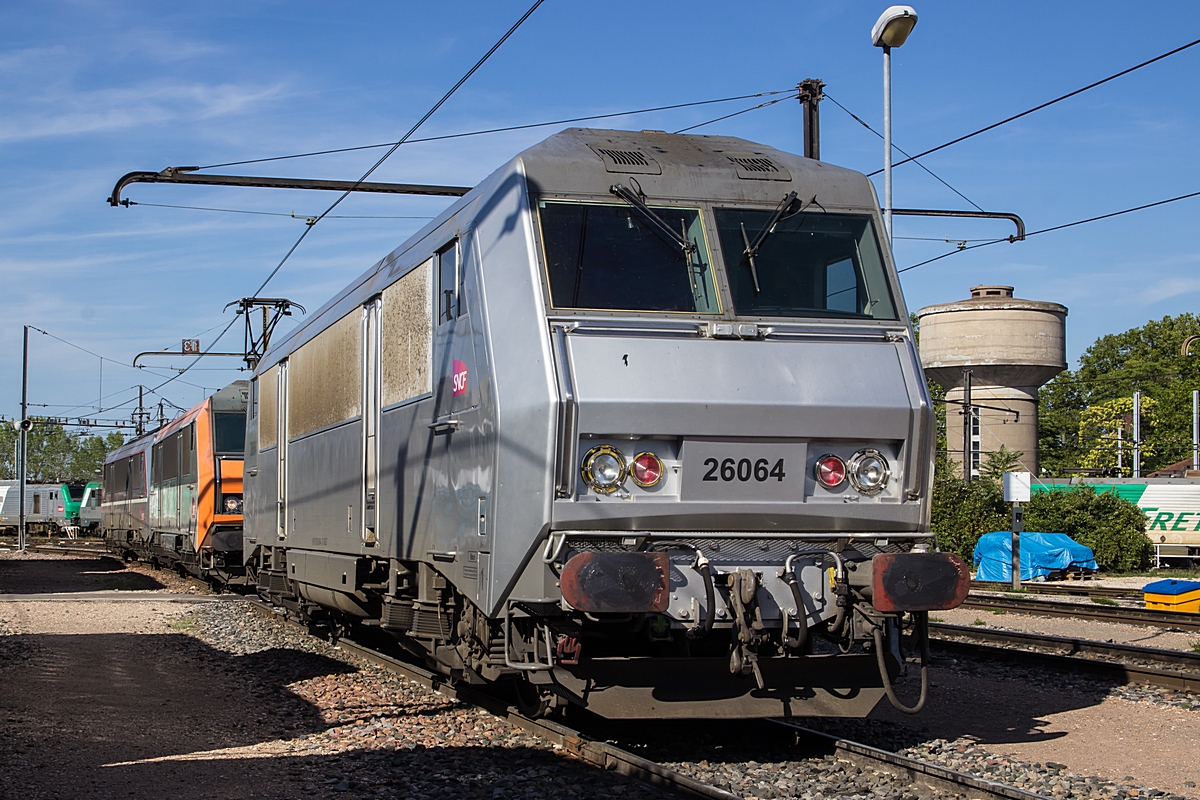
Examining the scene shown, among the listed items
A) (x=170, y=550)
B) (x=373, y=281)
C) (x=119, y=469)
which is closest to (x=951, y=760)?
(x=373, y=281)

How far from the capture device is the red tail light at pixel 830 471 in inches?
268

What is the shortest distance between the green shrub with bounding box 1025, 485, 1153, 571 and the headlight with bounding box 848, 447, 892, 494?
25.1 metres

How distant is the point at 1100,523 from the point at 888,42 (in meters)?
18.7

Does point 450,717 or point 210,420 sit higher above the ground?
point 210,420

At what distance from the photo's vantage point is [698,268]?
23.3 ft

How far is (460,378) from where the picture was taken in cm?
744

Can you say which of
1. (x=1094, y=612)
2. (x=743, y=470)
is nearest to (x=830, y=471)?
(x=743, y=470)

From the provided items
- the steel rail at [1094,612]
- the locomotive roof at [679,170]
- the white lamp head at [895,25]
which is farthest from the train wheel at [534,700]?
the white lamp head at [895,25]

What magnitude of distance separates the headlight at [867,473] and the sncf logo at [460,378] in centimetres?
238

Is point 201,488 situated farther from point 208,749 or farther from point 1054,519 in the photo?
point 1054,519

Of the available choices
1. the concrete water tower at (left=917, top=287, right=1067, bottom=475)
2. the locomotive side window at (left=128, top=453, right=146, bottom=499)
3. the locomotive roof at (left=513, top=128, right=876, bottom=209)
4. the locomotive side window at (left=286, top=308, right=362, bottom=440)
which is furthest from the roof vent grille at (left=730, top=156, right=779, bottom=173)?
the concrete water tower at (left=917, top=287, right=1067, bottom=475)

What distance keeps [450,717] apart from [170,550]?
58.8ft

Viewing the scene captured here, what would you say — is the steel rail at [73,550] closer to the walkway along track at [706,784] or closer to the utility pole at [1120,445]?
the walkway along track at [706,784]

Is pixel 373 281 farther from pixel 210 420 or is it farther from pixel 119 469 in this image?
pixel 119 469
